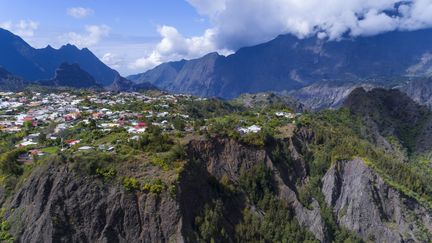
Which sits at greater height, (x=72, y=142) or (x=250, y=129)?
(x=250, y=129)

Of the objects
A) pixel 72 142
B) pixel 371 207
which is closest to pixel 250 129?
pixel 371 207

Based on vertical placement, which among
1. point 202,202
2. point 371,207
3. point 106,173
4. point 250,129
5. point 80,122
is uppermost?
point 106,173

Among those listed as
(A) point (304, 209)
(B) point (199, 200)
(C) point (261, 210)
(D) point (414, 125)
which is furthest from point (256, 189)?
(D) point (414, 125)

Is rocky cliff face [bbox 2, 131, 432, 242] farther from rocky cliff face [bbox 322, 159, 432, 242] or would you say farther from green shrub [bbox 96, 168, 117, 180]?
green shrub [bbox 96, 168, 117, 180]

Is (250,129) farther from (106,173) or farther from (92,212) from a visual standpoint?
(92,212)

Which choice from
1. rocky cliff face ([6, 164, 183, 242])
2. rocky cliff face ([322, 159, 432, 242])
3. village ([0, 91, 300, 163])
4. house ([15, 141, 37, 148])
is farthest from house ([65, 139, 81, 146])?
rocky cliff face ([322, 159, 432, 242])

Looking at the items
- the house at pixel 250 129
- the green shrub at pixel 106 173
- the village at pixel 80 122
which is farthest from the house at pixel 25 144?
the house at pixel 250 129
